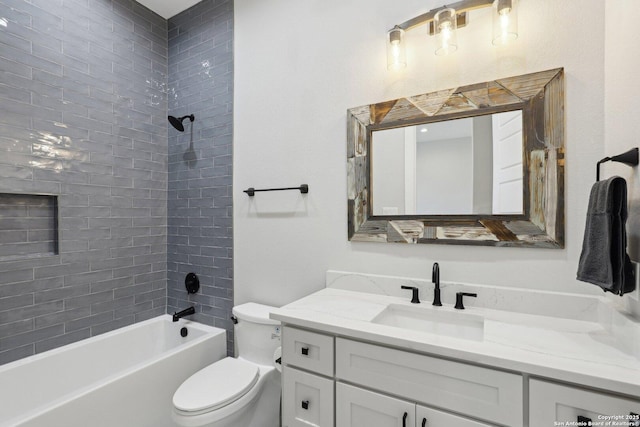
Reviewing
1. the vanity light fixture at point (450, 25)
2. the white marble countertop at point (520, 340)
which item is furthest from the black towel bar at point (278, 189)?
the vanity light fixture at point (450, 25)

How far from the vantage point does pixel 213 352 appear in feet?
6.95

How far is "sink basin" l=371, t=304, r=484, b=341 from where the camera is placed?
1.31 m

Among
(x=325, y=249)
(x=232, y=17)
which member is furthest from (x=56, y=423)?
(x=232, y=17)

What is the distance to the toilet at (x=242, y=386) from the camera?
4.74 feet

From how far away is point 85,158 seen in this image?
208 cm

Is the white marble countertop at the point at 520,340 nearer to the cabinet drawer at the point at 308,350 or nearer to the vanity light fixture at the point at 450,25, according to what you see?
the cabinet drawer at the point at 308,350

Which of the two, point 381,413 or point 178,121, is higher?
point 178,121

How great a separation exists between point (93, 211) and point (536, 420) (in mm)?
2584

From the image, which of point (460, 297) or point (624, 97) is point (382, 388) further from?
point (624, 97)

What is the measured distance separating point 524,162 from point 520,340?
75 centimetres

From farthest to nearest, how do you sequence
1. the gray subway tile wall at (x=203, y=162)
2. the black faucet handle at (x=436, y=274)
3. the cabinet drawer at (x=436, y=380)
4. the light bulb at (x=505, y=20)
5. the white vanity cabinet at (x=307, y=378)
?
the gray subway tile wall at (x=203, y=162), the black faucet handle at (x=436, y=274), the light bulb at (x=505, y=20), the white vanity cabinet at (x=307, y=378), the cabinet drawer at (x=436, y=380)

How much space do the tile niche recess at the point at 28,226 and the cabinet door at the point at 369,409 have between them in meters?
1.99

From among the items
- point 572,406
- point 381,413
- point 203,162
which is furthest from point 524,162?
point 203,162

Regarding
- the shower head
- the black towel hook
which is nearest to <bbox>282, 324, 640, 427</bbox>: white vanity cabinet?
the black towel hook
